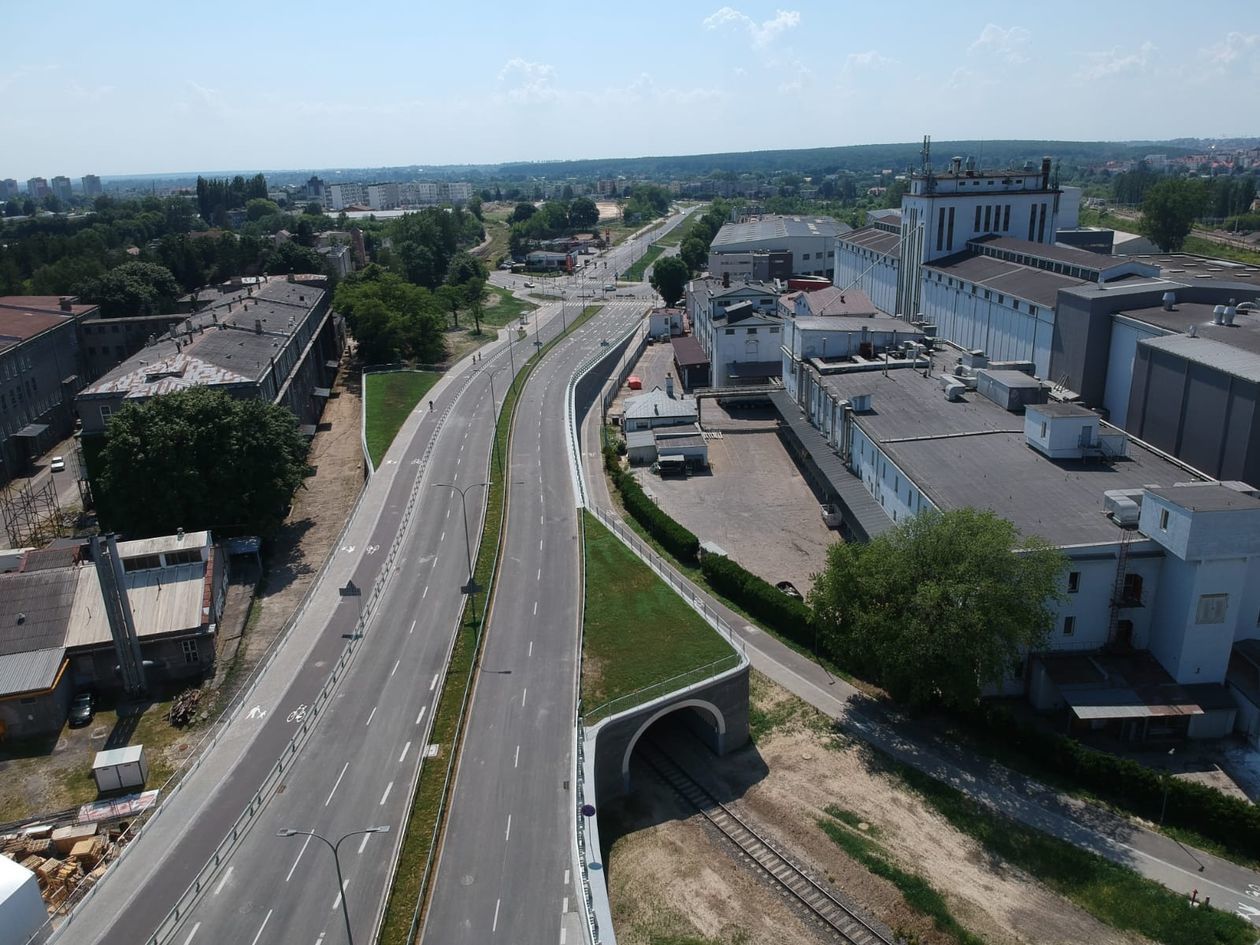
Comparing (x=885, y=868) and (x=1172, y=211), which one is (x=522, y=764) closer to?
(x=885, y=868)

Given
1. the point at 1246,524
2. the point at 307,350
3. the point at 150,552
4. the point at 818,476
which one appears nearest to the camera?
the point at 1246,524

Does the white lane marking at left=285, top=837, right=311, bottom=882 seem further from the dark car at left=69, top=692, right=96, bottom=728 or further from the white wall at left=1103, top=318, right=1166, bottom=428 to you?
the white wall at left=1103, top=318, right=1166, bottom=428

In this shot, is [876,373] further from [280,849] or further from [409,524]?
[280,849]

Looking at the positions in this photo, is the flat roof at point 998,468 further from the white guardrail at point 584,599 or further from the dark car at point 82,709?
the dark car at point 82,709

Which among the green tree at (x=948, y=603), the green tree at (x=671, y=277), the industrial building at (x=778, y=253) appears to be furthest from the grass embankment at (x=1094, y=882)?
the industrial building at (x=778, y=253)

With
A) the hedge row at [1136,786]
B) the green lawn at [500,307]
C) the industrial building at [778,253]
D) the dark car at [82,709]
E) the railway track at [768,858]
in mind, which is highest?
the industrial building at [778,253]

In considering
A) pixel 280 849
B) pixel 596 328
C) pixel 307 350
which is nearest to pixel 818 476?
pixel 280 849

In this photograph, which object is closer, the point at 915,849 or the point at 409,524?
the point at 915,849
